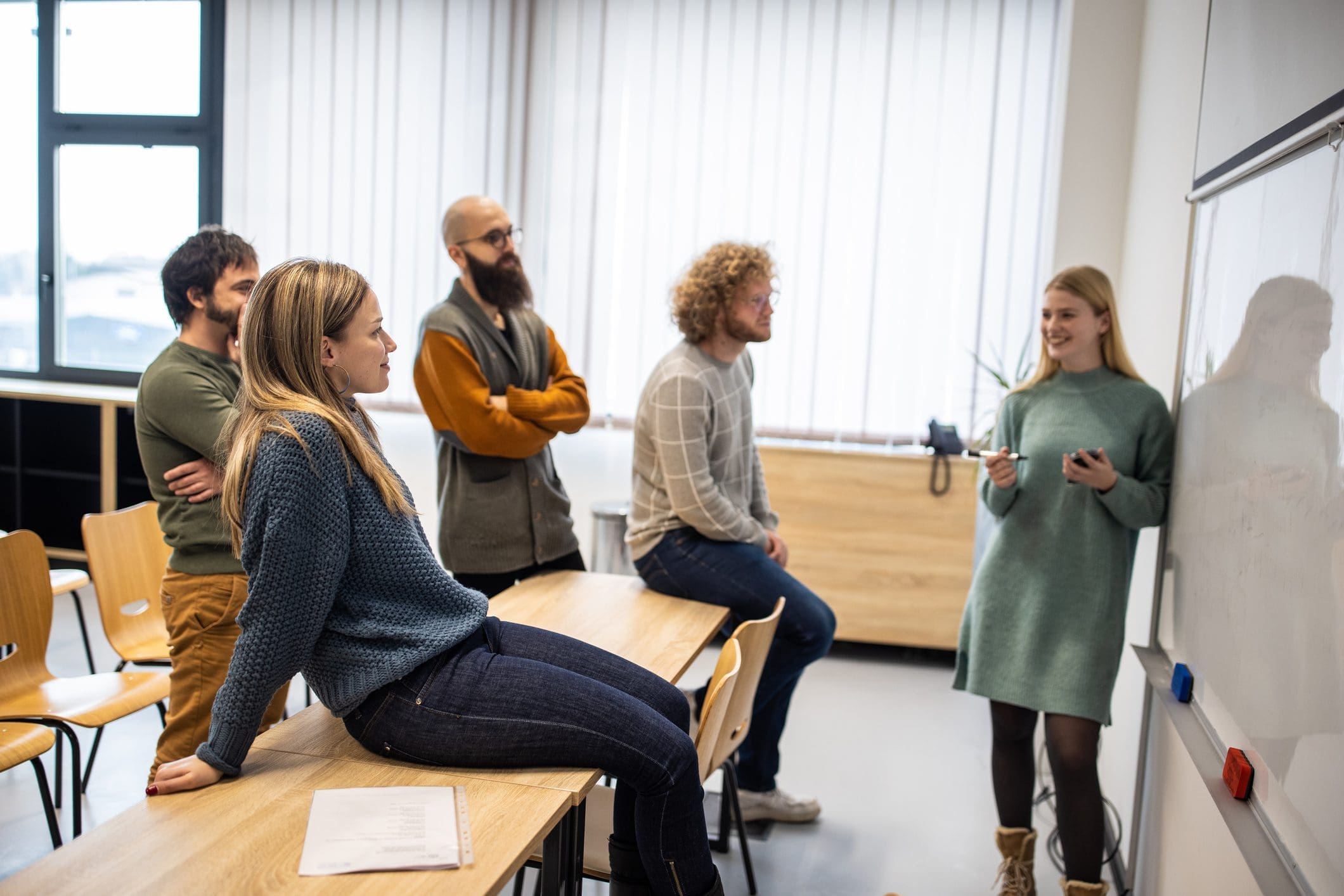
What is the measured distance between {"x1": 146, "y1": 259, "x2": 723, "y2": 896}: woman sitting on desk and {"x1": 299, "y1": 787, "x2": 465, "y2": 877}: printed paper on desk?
0.12 metres

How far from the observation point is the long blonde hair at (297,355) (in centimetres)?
152

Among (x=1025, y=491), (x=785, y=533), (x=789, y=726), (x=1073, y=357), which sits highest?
(x=1073, y=357)

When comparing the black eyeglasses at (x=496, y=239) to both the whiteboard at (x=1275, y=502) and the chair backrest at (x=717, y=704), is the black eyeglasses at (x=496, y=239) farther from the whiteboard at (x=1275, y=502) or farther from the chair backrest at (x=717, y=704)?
the whiteboard at (x=1275, y=502)

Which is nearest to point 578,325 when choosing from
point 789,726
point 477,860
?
point 789,726

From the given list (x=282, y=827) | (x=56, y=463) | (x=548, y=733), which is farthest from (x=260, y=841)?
(x=56, y=463)

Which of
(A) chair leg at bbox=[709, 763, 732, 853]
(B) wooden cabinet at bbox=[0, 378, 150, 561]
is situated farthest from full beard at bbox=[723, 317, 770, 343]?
(B) wooden cabinet at bbox=[0, 378, 150, 561]

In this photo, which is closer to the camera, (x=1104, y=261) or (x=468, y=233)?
(x=468, y=233)

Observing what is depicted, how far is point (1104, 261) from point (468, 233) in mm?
2097

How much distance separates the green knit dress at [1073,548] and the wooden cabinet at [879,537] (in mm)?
1908

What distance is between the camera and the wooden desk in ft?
3.99

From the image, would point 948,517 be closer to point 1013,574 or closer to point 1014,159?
point 1014,159

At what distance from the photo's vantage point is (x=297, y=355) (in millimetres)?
1562

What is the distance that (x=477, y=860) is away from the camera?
130cm

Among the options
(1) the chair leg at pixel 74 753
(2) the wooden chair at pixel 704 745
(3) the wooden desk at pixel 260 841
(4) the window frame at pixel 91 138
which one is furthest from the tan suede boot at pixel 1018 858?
(4) the window frame at pixel 91 138
